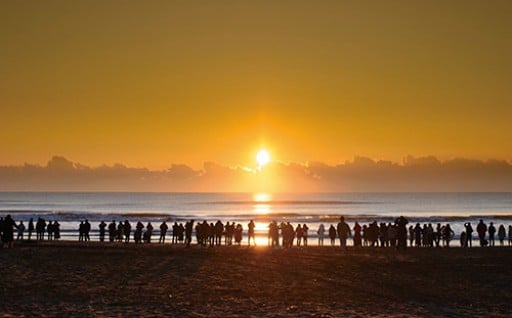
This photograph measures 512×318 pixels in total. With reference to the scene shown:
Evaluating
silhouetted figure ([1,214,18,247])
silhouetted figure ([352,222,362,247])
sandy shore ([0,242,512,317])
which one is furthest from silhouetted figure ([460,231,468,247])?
silhouetted figure ([1,214,18,247])

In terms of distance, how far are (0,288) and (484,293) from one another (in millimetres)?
15132

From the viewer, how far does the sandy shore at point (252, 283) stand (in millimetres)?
16703

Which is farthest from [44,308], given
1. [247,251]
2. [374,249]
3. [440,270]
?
[374,249]

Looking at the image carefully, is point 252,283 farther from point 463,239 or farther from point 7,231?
point 463,239

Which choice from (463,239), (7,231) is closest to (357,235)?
(463,239)

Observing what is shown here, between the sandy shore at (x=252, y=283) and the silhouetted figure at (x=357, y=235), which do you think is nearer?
the sandy shore at (x=252, y=283)

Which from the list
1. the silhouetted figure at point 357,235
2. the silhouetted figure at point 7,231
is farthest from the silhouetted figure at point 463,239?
the silhouetted figure at point 7,231

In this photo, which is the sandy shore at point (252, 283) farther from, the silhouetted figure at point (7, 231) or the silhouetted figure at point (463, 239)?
the silhouetted figure at point (463, 239)

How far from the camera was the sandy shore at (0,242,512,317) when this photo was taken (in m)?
16.7

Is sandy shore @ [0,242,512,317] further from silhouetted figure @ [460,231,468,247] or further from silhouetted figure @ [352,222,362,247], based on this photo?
silhouetted figure @ [460,231,468,247]

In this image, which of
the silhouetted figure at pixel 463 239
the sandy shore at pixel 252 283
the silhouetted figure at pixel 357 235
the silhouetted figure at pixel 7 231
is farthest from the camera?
the silhouetted figure at pixel 463 239

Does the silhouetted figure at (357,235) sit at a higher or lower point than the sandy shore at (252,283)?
higher

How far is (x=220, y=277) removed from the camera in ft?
76.0

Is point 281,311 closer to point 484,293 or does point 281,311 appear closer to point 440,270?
point 484,293
